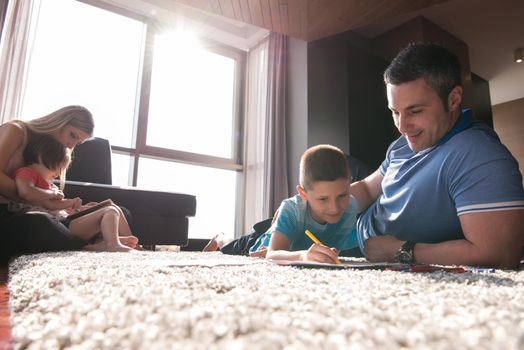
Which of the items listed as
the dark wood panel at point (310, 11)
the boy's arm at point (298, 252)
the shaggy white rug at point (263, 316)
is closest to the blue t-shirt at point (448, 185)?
the boy's arm at point (298, 252)

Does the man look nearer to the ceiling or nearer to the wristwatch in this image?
the wristwatch

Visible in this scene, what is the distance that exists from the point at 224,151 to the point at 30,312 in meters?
3.43

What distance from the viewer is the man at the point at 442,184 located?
0.74 metres

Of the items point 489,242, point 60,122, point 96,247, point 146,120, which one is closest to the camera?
point 489,242

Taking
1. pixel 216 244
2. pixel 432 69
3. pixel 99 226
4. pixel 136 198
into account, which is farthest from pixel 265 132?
pixel 432 69

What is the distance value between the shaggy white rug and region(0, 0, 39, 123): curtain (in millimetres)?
2593

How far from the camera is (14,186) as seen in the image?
4.33 ft

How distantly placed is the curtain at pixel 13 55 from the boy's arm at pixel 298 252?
2.36 metres

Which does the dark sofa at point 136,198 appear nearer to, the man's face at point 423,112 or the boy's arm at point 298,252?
the boy's arm at point 298,252

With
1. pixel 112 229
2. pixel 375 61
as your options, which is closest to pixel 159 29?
pixel 375 61

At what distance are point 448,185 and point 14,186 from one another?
1.46m

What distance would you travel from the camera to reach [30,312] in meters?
0.32

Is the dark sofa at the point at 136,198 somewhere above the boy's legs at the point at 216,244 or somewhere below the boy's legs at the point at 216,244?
above

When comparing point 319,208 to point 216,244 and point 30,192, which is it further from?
point 216,244
